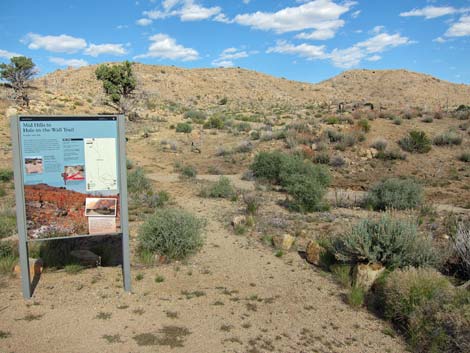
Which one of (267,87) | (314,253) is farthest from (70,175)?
(267,87)

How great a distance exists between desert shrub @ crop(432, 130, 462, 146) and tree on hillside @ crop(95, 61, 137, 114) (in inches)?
896

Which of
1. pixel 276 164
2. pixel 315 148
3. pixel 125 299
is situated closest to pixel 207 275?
pixel 125 299

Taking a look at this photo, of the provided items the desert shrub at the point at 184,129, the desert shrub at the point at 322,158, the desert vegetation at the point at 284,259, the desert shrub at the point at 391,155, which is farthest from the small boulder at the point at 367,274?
the desert shrub at the point at 184,129

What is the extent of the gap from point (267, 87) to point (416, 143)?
170 feet

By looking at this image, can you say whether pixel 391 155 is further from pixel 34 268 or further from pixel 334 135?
pixel 34 268

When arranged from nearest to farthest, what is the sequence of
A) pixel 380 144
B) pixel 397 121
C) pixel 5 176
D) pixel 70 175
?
pixel 70 175
pixel 5 176
pixel 380 144
pixel 397 121

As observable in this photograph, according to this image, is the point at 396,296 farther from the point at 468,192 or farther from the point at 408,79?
the point at 408,79

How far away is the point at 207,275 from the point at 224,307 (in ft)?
3.92

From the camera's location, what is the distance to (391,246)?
5.97 meters

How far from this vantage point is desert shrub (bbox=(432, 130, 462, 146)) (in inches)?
805

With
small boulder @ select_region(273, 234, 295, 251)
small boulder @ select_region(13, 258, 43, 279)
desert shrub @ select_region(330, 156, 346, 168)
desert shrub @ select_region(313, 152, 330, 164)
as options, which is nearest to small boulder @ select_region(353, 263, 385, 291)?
small boulder @ select_region(273, 234, 295, 251)

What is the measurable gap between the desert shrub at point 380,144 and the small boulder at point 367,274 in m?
15.6

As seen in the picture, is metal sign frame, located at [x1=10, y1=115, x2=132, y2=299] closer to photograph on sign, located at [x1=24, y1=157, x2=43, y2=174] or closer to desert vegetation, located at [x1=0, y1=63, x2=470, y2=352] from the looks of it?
photograph on sign, located at [x1=24, y1=157, x2=43, y2=174]

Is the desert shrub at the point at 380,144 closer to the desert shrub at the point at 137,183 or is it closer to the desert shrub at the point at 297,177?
the desert shrub at the point at 297,177
